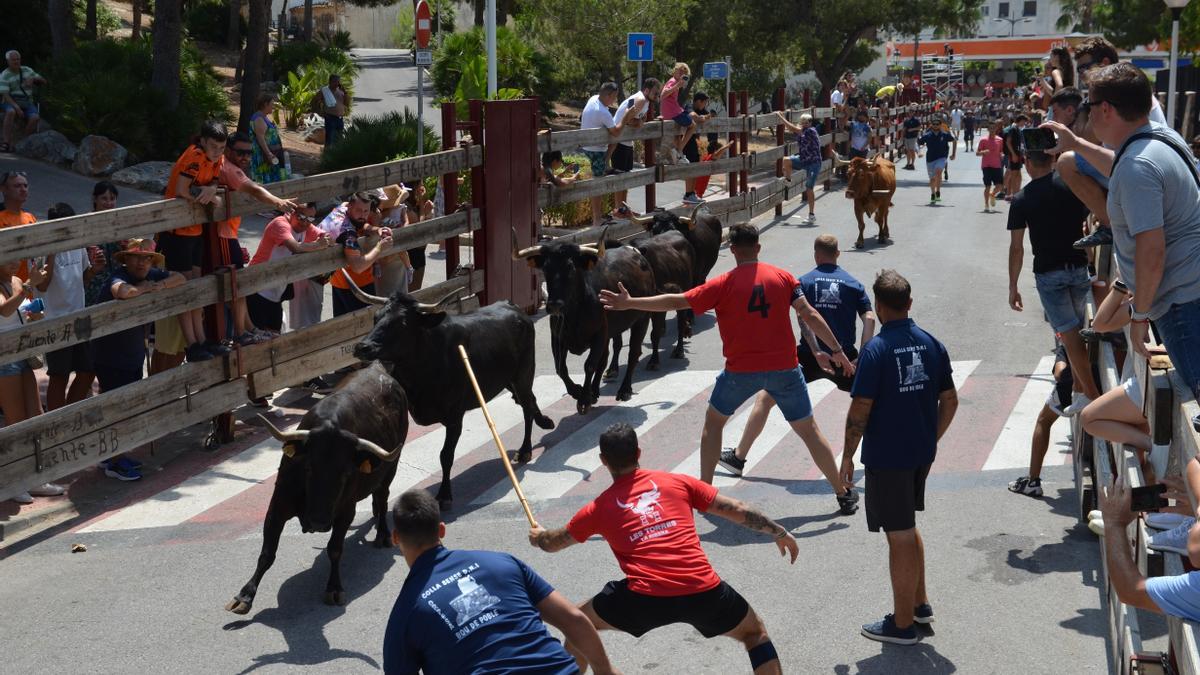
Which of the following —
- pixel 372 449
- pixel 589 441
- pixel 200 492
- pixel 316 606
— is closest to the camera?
pixel 372 449

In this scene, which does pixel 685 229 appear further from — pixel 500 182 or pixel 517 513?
pixel 517 513

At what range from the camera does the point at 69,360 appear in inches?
388

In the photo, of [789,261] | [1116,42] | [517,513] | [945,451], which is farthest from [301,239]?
[1116,42]

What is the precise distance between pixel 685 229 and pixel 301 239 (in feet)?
15.5

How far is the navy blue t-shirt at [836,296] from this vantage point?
32.3 ft

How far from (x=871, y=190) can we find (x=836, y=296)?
11582 mm

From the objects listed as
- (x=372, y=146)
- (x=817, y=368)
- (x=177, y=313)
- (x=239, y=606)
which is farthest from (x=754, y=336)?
(x=372, y=146)

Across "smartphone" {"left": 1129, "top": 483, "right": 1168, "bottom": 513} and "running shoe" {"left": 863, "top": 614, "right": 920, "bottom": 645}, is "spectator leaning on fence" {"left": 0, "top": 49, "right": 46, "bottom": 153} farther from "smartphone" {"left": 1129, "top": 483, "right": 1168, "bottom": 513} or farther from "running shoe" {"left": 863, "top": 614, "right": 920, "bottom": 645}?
"smartphone" {"left": 1129, "top": 483, "right": 1168, "bottom": 513}

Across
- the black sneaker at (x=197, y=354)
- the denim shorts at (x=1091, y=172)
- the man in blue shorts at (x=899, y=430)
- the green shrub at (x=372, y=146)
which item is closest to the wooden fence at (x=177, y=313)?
the black sneaker at (x=197, y=354)

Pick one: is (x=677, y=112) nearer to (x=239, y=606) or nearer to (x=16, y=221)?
(x=16, y=221)

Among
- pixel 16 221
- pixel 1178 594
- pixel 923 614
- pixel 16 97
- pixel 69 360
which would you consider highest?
pixel 16 97

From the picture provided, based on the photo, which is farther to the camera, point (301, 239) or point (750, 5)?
point (750, 5)

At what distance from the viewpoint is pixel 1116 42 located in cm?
5525

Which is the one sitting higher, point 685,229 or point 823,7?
point 823,7
